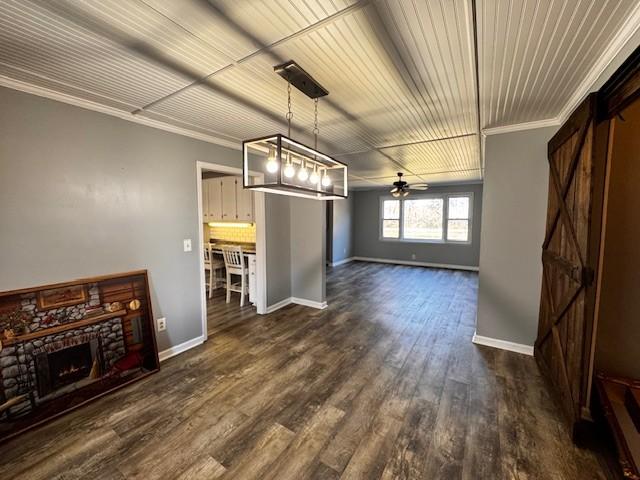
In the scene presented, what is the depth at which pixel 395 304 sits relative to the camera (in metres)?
4.76

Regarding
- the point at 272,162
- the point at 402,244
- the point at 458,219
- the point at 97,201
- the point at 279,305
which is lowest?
the point at 279,305

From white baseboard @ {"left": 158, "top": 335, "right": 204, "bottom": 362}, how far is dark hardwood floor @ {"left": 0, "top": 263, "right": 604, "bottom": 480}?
0.09 m

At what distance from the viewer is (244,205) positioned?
5.02 metres

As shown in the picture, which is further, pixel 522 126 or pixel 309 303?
pixel 309 303

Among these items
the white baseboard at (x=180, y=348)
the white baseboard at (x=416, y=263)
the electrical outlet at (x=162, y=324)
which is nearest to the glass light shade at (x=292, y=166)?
the electrical outlet at (x=162, y=324)

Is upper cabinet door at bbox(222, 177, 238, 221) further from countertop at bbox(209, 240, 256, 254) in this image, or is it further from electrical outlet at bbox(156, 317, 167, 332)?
electrical outlet at bbox(156, 317, 167, 332)

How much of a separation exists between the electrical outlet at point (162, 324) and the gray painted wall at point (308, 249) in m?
2.19

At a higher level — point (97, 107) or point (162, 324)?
point (97, 107)

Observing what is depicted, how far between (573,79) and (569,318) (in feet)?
5.86

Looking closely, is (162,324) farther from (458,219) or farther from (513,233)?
(458,219)

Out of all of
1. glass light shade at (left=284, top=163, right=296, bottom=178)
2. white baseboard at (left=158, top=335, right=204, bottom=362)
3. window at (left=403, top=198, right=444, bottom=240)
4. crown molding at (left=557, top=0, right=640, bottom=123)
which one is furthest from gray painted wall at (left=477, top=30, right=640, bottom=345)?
window at (left=403, top=198, right=444, bottom=240)

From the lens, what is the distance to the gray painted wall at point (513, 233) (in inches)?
113

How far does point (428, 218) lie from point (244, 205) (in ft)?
18.9

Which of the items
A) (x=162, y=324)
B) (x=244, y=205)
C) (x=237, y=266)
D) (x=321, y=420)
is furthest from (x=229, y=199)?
(x=321, y=420)
